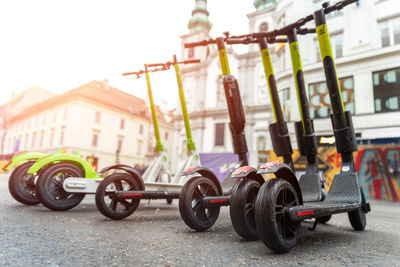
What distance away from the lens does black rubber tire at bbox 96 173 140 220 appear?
4094 millimetres

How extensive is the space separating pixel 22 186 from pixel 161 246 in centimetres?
430

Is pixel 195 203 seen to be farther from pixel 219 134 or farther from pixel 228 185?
pixel 219 134

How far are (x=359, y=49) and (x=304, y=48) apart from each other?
271cm

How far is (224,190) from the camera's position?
4434mm

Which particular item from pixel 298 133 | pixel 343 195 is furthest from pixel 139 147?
pixel 343 195

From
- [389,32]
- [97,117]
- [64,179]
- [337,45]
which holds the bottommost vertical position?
[64,179]

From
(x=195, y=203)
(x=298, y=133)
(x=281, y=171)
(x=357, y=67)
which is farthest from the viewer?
(x=357, y=67)

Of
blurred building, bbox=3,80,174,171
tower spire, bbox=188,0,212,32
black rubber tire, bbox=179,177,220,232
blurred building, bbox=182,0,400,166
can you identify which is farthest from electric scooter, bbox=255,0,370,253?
tower spire, bbox=188,0,212,32

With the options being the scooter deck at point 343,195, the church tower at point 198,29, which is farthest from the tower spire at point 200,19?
the scooter deck at point 343,195

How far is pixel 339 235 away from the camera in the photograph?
11.7ft

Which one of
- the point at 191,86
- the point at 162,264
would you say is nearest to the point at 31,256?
the point at 162,264

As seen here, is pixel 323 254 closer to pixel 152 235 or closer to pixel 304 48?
pixel 152 235

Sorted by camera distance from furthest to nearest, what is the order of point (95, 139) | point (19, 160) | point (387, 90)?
point (95, 139) < point (387, 90) < point (19, 160)

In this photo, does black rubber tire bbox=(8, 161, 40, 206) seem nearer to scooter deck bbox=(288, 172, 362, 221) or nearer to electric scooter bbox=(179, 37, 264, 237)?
electric scooter bbox=(179, 37, 264, 237)
